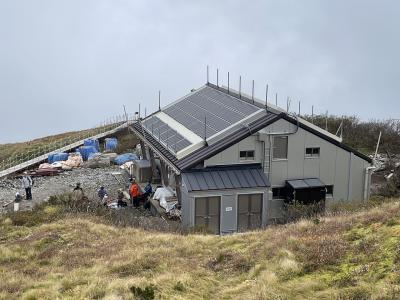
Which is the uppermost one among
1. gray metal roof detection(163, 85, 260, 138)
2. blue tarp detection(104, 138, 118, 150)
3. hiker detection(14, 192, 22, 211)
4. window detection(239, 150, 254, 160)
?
gray metal roof detection(163, 85, 260, 138)

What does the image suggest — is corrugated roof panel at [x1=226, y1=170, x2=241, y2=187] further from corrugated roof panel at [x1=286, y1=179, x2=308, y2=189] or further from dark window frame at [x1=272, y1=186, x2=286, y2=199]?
corrugated roof panel at [x1=286, y1=179, x2=308, y2=189]

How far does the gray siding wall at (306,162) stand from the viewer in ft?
87.4

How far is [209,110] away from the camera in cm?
3216

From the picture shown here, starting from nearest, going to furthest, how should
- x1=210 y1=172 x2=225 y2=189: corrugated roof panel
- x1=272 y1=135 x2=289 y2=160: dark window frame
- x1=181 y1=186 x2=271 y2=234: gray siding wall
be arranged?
x1=181 y1=186 x2=271 y2=234: gray siding wall → x1=210 y1=172 x2=225 y2=189: corrugated roof panel → x1=272 y1=135 x2=289 y2=160: dark window frame

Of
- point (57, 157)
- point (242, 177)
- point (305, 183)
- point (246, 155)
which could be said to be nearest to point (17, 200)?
point (57, 157)

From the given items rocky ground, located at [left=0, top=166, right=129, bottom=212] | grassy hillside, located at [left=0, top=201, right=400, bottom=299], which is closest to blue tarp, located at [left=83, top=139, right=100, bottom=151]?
rocky ground, located at [left=0, top=166, right=129, bottom=212]

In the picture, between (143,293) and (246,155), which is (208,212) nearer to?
(246,155)

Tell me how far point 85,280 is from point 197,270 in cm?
282

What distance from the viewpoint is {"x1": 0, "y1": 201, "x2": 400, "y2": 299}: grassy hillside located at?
10828mm

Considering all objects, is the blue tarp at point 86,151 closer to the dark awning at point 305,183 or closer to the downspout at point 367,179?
the dark awning at point 305,183

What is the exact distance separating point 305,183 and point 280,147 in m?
2.25

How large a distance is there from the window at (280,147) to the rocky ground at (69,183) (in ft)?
34.6

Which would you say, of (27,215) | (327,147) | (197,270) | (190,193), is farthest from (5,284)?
(327,147)

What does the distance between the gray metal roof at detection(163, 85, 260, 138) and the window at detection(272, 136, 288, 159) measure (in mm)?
2390
